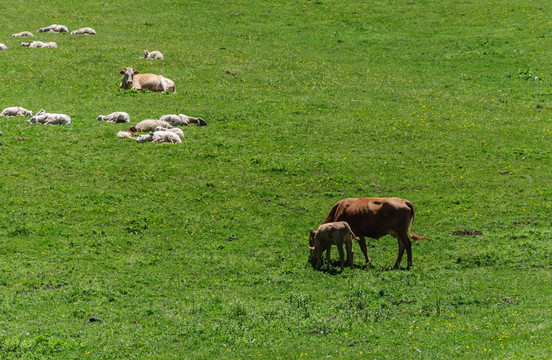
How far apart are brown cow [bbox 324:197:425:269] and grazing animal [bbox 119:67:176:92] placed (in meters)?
18.0

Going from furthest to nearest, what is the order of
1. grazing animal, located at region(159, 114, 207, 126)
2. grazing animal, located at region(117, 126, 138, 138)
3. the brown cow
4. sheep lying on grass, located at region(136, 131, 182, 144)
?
grazing animal, located at region(159, 114, 207, 126)
grazing animal, located at region(117, 126, 138, 138)
sheep lying on grass, located at region(136, 131, 182, 144)
the brown cow

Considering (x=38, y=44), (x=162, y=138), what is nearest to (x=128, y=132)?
(x=162, y=138)

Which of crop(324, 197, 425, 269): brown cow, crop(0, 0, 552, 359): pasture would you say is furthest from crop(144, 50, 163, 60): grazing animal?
crop(324, 197, 425, 269): brown cow

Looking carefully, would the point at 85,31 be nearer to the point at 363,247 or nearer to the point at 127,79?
the point at 127,79

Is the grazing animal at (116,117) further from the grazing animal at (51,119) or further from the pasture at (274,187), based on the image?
the grazing animal at (51,119)

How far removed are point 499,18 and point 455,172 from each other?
87.7 ft

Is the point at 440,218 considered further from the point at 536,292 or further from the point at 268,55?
the point at 268,55

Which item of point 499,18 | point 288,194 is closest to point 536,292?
point 288,194

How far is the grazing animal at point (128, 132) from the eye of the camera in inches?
1175

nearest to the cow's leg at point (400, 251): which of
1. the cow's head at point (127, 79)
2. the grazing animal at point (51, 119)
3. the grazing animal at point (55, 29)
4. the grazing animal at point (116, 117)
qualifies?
the grazing animal at point (116, 117)

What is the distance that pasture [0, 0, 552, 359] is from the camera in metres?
16.0

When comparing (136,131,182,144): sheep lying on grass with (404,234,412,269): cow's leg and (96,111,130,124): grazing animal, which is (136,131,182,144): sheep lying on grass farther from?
(404,234,412,269): cow's leg

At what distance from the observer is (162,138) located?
2959 centimetres

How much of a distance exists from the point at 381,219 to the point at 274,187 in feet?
21.7
